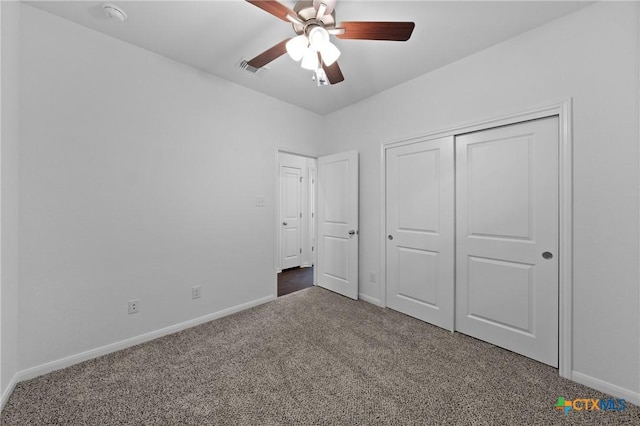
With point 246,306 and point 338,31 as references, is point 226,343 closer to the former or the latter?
point 246,306

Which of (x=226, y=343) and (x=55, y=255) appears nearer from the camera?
(x=55, y=255)

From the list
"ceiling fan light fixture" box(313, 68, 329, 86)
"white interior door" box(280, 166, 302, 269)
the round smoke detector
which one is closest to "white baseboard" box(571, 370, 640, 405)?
A: "ceiling fan light fixture" box(313, 68, 329, 86)

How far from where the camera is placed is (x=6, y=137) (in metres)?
1.53

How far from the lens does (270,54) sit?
1768 millimetres

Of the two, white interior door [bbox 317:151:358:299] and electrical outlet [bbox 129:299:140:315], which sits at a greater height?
white interior door [bbox 317:151:358:299]

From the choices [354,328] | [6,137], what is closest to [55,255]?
[6,137]

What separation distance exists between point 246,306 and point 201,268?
73 centimetres

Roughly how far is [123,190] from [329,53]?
79.0 inches

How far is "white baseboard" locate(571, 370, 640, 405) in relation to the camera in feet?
5.09

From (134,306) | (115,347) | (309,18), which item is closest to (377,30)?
(309,18)

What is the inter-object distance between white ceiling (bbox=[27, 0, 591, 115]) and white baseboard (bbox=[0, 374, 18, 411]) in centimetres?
257

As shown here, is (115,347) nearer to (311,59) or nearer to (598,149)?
(311,59)

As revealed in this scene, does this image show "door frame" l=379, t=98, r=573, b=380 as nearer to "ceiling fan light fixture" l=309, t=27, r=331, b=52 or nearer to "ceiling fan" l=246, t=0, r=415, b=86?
"ceiling fan" l=246, t=0, r=415, b=86

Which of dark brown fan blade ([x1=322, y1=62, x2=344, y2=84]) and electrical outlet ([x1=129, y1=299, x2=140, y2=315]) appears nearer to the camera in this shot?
dark brown fan blade ([x1=322, y1=62, x2=344, y2=84])
